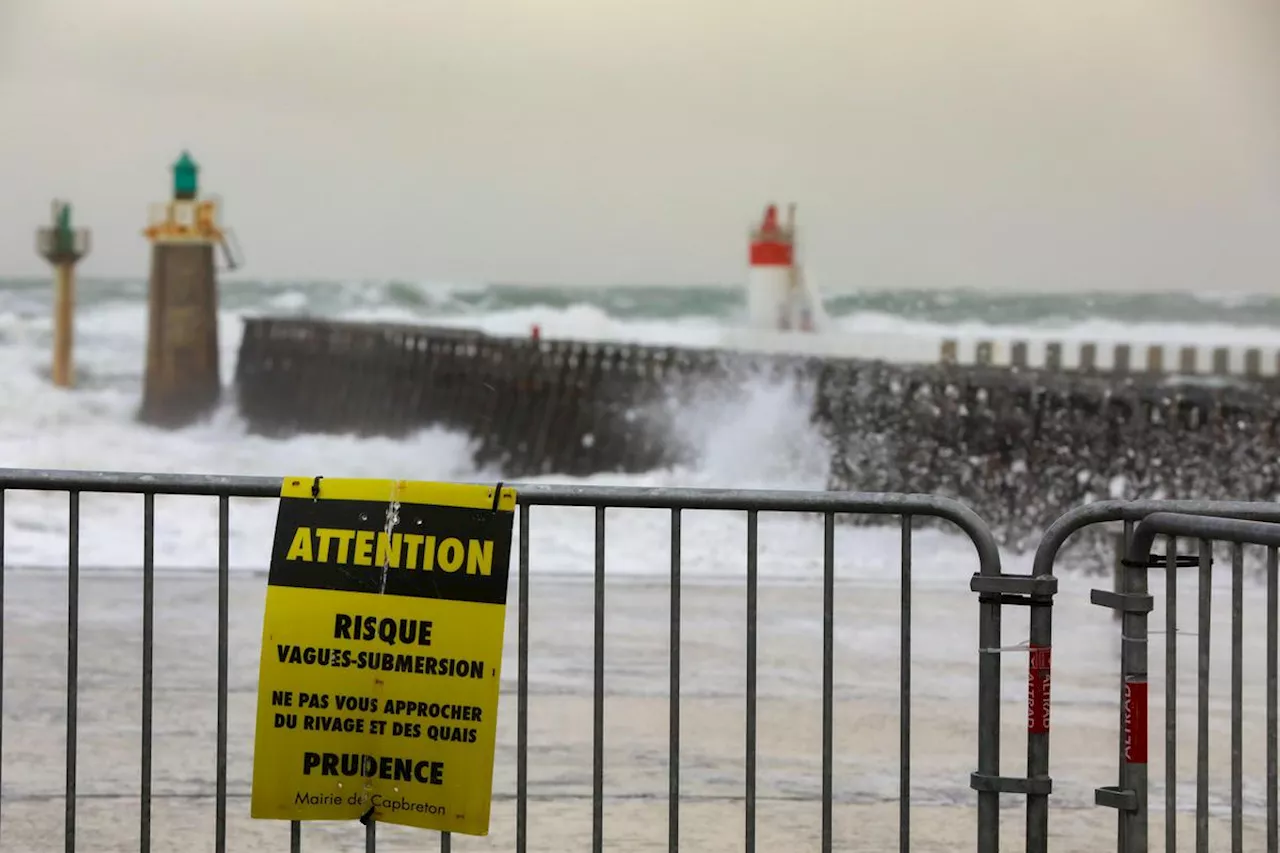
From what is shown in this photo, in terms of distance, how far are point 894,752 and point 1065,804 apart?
0.72 m

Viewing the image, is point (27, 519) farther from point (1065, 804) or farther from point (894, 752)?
point (1065, 804)

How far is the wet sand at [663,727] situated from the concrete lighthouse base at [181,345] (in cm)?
128

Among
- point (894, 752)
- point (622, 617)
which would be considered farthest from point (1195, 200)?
point (894, 752)

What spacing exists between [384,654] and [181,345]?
7258 mm

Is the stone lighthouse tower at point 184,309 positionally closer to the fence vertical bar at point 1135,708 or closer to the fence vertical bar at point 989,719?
the fence vertical bar at point 989,719

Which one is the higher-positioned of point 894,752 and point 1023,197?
point 1023,197

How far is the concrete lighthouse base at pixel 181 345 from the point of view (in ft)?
31.4

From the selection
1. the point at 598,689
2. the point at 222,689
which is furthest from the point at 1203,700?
the point at 222,689

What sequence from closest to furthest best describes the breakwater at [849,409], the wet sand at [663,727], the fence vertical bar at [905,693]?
the fence vertical bar at [905,693] < the wet sand at [663,727] < the breakwater at [849,409]

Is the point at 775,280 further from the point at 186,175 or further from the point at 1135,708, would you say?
the point at 1135,708

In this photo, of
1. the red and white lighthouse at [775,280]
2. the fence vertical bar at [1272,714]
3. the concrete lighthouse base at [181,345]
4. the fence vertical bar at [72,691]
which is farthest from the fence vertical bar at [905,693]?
the concrete lighthouse base at [181,345]

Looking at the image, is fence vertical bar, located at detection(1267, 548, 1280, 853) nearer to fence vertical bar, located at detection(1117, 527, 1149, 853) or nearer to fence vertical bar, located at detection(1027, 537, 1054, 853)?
fence vertical bar, located at detection(1117, 527, 1149, 853)

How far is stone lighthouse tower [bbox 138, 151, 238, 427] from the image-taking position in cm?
940

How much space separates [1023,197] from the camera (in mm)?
9617
